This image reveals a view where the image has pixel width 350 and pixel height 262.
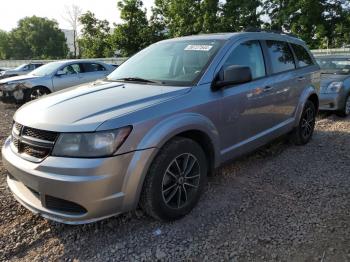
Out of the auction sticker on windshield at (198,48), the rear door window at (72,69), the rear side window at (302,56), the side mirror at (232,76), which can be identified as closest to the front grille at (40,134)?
the side mirror at (232,76)

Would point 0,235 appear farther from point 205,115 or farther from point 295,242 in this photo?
point 295,242

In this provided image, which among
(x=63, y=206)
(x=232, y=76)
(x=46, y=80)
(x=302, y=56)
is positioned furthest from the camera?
(x=46, y=80)

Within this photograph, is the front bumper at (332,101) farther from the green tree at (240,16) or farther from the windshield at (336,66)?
the green tree at (240,16)

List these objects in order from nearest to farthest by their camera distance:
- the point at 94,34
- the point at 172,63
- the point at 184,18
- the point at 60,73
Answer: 1. the point at 172,63
2. the point at 60,73
3. the point at 184,18
4. the point at 94,34

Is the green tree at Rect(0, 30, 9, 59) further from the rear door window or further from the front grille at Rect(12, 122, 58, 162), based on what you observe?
the front grille at Rect(12, 122, 58, 162)

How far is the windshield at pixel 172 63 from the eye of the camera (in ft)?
12.6

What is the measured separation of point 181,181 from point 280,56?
2.60m

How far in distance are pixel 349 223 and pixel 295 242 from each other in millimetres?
653

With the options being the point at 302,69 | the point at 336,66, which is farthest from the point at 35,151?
the point at 336,66

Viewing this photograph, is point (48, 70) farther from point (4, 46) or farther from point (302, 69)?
point (4, 46)

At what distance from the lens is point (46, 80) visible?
1127 centimetres

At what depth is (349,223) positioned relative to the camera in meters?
3.40

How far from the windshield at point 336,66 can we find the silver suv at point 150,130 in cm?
473

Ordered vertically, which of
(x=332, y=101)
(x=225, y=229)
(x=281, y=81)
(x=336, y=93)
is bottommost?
(x=225, y=229)
